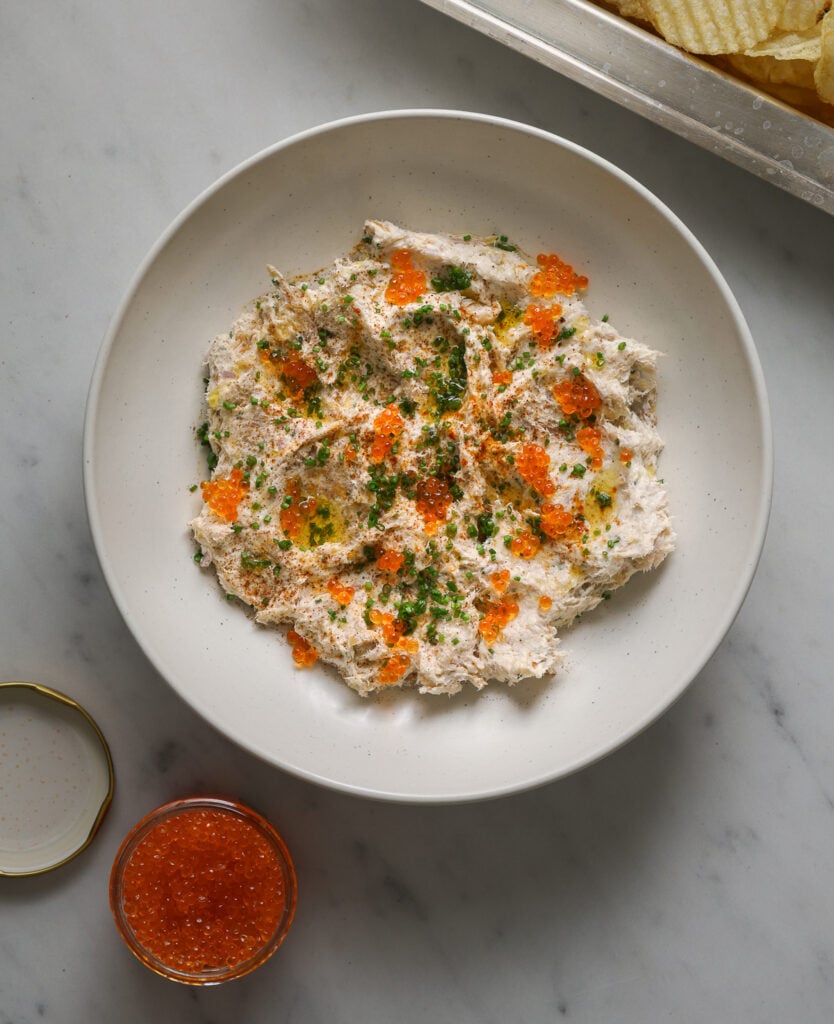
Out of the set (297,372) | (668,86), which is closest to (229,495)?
(297,372)

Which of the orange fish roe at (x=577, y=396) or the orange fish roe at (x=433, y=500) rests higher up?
the orange fish roe at (x=577, y=396)

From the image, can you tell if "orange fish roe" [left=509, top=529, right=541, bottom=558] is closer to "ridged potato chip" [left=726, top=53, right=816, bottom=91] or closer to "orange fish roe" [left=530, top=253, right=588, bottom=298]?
"orange fish roe" [left=530, top=253, right=588, bottom=298]

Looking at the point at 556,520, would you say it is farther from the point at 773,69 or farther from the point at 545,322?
the point at 773,69

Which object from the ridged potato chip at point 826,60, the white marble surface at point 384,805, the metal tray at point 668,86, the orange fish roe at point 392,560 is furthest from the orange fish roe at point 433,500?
the ridged potato chip at point 826,60

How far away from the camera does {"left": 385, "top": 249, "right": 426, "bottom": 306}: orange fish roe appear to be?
2.92m

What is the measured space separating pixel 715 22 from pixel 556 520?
1642 millimetres

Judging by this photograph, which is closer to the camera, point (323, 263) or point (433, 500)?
point (433, 500)

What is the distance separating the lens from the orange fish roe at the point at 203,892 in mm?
3061

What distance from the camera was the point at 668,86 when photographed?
115 inches

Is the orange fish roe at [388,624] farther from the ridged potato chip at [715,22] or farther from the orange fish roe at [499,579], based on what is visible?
the ridged potato chip at [715,22]

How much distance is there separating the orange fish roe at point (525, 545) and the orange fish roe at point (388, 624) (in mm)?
449

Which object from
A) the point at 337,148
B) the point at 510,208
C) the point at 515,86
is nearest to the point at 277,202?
the point at 337,148

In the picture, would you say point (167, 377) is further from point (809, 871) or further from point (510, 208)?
point (809, 871)

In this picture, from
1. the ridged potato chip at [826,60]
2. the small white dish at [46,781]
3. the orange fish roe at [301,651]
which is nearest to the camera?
the ridged potato chip at [826,60]
